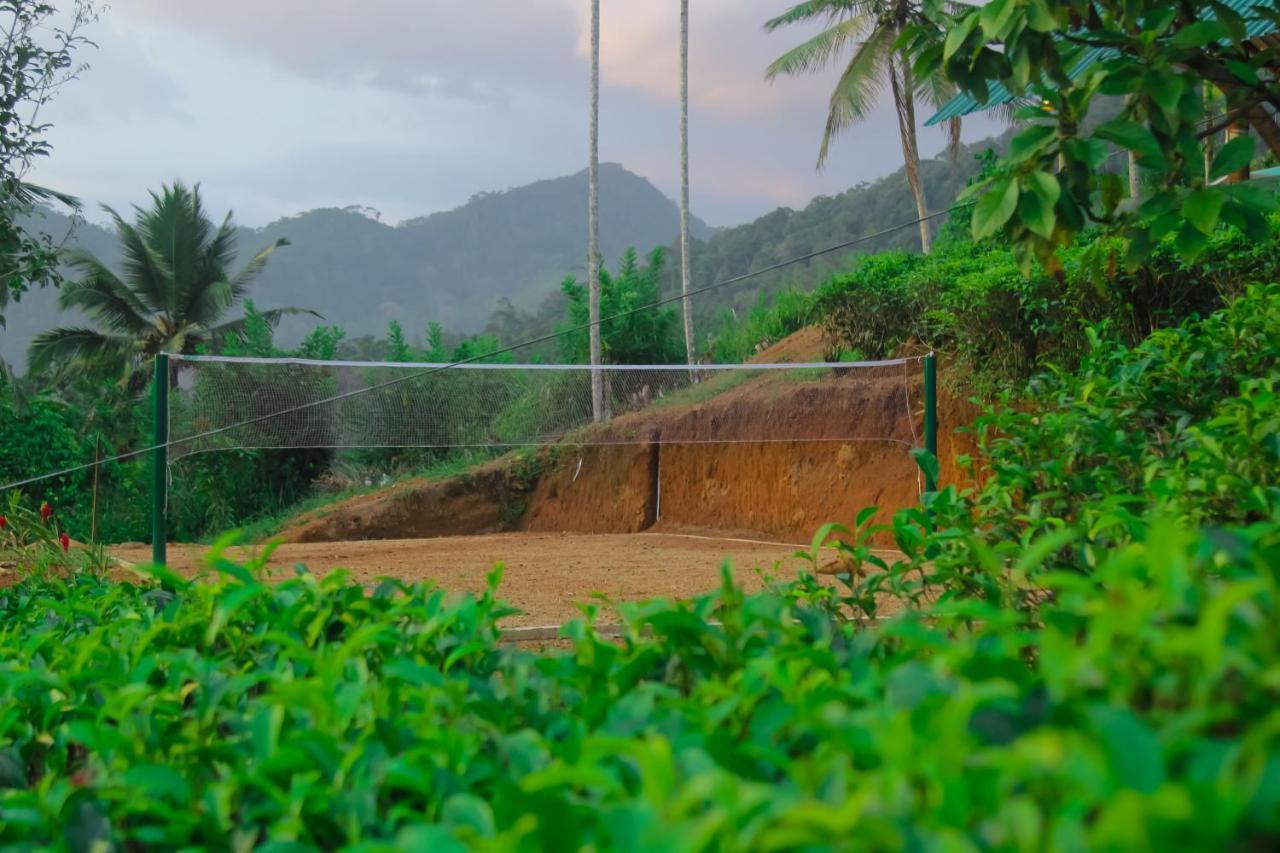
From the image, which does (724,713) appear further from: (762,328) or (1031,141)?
(762,328)

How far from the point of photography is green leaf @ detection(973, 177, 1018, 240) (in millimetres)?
2059

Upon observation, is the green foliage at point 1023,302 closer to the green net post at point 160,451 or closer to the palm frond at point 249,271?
the green net post at point 160,451

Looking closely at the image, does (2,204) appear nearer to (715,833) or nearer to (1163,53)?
(1163,53)

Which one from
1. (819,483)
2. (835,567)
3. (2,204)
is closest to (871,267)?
(819,483)

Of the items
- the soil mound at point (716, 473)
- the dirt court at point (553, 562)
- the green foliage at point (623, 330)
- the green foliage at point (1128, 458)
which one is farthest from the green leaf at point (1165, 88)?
the green foliage at point (623, 330)

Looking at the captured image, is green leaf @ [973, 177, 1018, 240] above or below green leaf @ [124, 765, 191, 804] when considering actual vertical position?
above

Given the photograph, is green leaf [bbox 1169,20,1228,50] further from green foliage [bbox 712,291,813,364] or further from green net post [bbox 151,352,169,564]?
green foliage [bbox 712,291,813,364]

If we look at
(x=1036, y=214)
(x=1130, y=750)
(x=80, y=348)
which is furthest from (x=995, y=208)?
(x=80, y=348)

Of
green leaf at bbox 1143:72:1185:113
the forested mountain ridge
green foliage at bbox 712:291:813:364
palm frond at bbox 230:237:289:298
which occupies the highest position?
the forested mountain ridge

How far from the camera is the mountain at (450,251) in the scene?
301 feet

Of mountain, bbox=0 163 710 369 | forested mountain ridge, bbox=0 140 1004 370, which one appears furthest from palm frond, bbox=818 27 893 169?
mountain, bbox=0 163 710 369

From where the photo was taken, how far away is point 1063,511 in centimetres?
245

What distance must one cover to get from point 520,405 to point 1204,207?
8.20 metres

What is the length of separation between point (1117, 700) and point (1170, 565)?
12 centimetres
